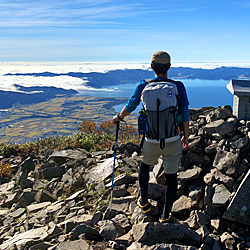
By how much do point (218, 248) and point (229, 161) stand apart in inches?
64.1

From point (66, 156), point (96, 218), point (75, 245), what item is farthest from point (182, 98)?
point (66, 156)

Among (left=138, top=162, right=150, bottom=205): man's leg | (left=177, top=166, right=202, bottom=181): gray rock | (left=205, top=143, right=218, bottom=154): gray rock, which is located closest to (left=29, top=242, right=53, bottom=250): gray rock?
(left=138, top=162, right=150, bottom=205): man's leg

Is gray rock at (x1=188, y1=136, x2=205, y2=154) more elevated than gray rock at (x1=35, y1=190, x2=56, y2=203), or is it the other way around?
gray rock at (x1=188, y1=136, x2=205, y2=154)

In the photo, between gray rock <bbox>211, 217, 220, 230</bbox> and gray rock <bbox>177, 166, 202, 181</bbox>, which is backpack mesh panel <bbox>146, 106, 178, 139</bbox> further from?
gray rock <bbox>211, 217, 220, 230</bbox>

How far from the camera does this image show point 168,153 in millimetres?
4309

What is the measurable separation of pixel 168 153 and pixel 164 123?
0.56 meters

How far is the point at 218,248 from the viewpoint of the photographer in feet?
13.8

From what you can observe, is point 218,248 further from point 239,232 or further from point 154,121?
point 154,121

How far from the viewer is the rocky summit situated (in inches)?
173

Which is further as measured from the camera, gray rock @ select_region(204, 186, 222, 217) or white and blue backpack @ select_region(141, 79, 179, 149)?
gray rock @ select_region(204, 186, 222, 217)

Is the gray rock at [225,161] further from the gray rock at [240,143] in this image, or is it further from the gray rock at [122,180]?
the gray rock at [122,180]

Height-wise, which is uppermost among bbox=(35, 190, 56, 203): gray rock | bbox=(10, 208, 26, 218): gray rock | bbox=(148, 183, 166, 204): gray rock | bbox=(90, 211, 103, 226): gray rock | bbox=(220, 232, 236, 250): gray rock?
bbox=(148, 183, 166, 204): gray rock

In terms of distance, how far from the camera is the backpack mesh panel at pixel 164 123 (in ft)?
13.2

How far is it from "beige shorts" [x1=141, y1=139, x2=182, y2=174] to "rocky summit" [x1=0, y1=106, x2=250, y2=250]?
979 millimetres
